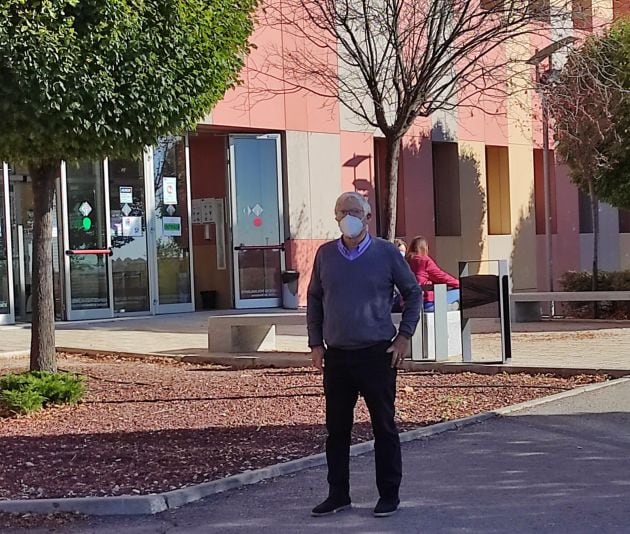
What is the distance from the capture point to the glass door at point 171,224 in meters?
20.6

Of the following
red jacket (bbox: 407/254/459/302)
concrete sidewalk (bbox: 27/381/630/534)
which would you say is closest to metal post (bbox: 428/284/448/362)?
red jacket (bbox: 407/254/459/302)

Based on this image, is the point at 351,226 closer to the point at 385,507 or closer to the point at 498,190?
the point at 385,507

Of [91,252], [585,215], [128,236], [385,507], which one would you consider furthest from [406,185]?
[385,507]

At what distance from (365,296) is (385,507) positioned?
1.21 m

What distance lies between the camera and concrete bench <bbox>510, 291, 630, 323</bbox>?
58.4ft

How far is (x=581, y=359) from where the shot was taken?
12789 millimetres

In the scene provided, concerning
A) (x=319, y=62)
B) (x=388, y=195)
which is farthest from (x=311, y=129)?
(x=388, y=195)

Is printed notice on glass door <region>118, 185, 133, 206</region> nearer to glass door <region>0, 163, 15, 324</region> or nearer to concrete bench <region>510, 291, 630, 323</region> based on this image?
glass door <region>0, 163, 15, 324</region>

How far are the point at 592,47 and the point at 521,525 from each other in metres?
14.9

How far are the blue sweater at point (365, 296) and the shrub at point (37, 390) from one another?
4.41m

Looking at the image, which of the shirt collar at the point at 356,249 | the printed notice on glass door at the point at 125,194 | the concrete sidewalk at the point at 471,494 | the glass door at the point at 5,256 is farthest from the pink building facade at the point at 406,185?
the shirt collar at the point at 356,249

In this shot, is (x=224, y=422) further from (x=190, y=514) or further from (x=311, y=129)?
(x=311, y=129)

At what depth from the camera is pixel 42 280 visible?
10.4 meters

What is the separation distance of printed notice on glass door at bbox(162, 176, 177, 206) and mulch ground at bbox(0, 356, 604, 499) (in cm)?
793
